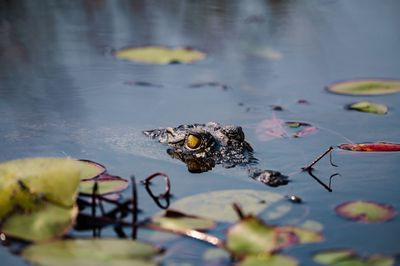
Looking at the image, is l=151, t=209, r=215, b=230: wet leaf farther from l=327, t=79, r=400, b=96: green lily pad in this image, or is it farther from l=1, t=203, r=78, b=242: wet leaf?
l=327, t=79, r=400, b=96: green lily pad

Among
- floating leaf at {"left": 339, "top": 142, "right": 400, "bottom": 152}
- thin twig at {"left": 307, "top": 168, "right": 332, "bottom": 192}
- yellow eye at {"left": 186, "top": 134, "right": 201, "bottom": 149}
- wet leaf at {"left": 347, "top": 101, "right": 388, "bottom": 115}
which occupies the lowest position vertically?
thin twig at {"left": 307, "top": 168, "right": 332, "bottom": 192}

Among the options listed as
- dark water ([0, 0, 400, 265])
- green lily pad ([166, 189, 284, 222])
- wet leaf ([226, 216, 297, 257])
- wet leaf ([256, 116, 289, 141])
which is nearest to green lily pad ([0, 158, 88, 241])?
dark water ([0, 0, 400, 265])

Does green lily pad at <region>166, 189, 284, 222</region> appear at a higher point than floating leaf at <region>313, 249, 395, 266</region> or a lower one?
higher

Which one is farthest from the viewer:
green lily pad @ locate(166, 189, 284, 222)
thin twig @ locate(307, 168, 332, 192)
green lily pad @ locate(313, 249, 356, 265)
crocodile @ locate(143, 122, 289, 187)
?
crocodile @ locate(143, 122, 289, 187)

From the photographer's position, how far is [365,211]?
2.60 m

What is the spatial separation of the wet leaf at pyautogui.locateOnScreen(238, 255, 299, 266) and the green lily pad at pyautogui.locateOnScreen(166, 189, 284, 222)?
339 mm

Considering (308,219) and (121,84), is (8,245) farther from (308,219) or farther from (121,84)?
(121,84)

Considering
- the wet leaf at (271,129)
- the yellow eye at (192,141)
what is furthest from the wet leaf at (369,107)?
the yellow eye at (192,141)

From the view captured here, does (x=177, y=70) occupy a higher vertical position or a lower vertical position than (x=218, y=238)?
higher

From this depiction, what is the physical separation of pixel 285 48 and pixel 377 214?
3.12 m

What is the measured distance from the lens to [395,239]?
2404 millimetres

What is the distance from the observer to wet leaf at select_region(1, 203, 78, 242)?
88.0 inches

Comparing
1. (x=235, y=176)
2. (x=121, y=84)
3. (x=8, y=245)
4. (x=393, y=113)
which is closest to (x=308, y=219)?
(x=235, y=176)

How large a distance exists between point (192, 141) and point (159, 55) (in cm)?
194
